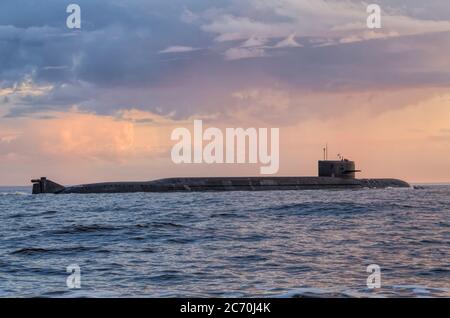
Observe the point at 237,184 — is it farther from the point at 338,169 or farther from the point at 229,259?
the point at 229,259

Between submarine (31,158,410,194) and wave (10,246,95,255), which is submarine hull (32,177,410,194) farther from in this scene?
wave (10,246,95,255)

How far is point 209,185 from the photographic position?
4090 inches

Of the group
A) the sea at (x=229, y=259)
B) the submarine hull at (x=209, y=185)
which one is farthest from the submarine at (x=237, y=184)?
the sea at (x=229, y=259)

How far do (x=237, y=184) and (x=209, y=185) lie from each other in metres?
6.51

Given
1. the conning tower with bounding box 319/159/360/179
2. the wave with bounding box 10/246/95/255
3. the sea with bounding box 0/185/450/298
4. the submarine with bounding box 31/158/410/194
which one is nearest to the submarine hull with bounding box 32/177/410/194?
the submarine with bounding box 31/158/410/194

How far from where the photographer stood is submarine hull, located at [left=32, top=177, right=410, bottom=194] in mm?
100625

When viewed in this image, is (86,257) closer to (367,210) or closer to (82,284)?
(82,284)

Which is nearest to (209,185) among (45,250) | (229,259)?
(45,250)

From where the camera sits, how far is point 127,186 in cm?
10144

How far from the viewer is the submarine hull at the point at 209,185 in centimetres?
10062

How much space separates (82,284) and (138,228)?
16.1 m

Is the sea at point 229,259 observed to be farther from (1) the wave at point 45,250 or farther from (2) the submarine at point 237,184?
(2) the submarine at point 237,184

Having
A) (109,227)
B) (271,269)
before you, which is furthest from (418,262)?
(109,227)

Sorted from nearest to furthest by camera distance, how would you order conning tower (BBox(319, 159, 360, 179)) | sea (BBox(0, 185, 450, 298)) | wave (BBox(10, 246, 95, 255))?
sea (BBox(0, 185, 450, 298)) → wave (BBox(10, 246, 95, 255)) → conning tower (BBox(319, 159, 360, 179))
